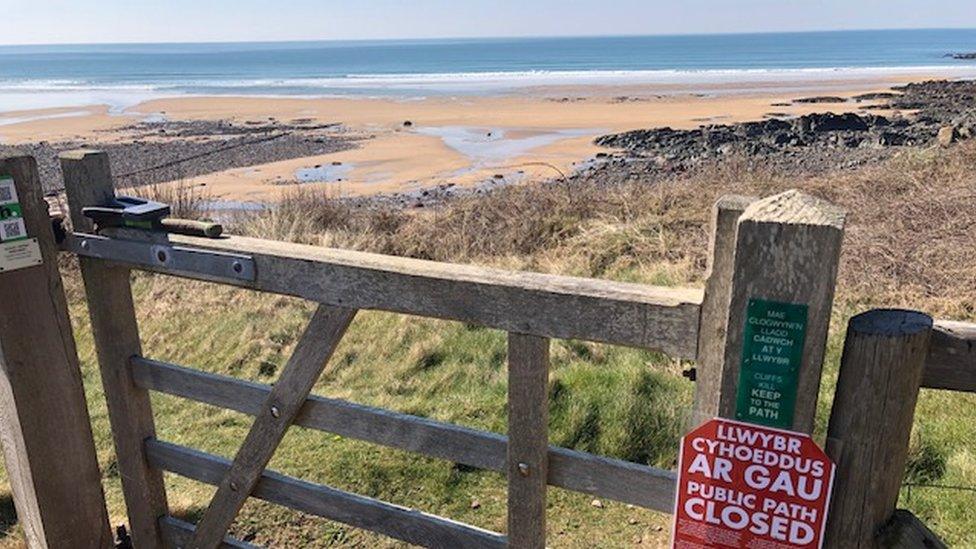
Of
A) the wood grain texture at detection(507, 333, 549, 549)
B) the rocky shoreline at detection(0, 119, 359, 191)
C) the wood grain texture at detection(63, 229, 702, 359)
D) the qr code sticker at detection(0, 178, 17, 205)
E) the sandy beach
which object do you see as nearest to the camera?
the wood grain texture at detection(63, 229, 702, 359)

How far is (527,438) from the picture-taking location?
7.40ft

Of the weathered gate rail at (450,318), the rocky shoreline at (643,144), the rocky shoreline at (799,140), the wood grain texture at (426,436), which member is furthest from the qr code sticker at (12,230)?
the rocky shoreline at (799,140)

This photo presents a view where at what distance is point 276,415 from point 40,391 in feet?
3.29

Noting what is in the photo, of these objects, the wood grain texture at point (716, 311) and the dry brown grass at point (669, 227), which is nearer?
the wood grain texture at point (716, 311)

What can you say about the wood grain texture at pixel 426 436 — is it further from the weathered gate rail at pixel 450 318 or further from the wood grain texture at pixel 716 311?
the wood grain texture at pixel 716 311

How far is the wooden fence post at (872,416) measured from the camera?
174 cm

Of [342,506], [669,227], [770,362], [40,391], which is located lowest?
[669,227]

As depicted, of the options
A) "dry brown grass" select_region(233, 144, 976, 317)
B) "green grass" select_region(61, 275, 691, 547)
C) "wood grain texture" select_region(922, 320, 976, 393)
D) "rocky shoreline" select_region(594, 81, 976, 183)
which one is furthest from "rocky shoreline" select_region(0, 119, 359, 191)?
"wood grain texture" select_region(922, 320, 976, 393)

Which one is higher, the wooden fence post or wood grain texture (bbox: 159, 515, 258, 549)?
the wooden fence post

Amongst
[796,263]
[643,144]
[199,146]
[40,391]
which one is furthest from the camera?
[199,146]

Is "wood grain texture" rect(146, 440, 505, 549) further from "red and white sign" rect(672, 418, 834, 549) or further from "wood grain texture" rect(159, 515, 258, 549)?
"red and white sign" rect(672, 418, 834, 549)

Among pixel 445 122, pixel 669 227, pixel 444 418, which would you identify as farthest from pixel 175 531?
pixel 445 122

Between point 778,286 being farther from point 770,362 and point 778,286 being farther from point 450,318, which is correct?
point 450,318

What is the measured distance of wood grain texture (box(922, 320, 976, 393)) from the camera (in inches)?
68.7
